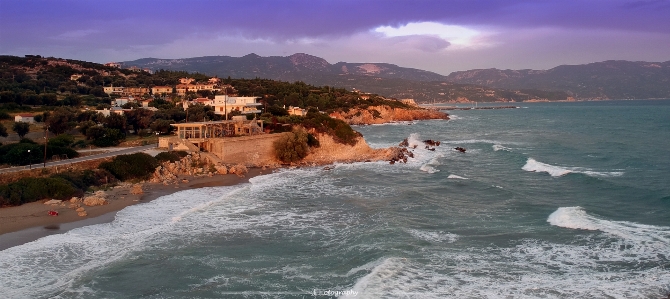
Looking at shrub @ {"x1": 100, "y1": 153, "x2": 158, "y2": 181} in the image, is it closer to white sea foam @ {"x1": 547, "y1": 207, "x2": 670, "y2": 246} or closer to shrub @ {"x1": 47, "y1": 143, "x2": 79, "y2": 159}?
shrub @ {"x1": 47, "y1": 143, "x2": 79, "y2": 159}

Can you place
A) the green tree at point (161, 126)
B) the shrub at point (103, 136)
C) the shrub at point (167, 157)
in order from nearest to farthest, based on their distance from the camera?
1. the shrub at point (167, 157)
2. the shrub at point (103, 136)
3. the green tree at point (161, 126)

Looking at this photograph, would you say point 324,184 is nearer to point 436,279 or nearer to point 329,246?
point 329,246

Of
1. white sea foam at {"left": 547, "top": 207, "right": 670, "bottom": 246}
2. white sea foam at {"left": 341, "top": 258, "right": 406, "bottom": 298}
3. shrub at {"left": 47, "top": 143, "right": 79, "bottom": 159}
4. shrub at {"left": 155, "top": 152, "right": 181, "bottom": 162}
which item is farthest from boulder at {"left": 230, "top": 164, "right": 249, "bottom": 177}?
white sea foam at {"left": 547, "top": 207, "right": 670, "bottom": 246}

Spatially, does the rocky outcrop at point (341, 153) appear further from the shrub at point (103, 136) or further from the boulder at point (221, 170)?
the shrub at point (103, 136)

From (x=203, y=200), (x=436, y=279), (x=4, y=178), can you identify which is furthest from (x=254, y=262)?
(x=4, y=178)

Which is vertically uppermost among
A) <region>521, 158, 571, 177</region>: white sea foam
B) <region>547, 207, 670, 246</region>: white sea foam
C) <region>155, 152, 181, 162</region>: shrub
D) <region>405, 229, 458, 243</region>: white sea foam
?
<region>155, 152, 181, 162</region>: shrub

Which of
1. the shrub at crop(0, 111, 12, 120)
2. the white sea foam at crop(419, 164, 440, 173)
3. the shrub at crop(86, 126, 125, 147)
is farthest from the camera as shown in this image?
the shrub at crop(0, 111, 12, 120)

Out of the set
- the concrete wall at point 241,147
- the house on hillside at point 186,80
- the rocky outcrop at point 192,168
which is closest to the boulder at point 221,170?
the rocky outcrop at point 192,168
